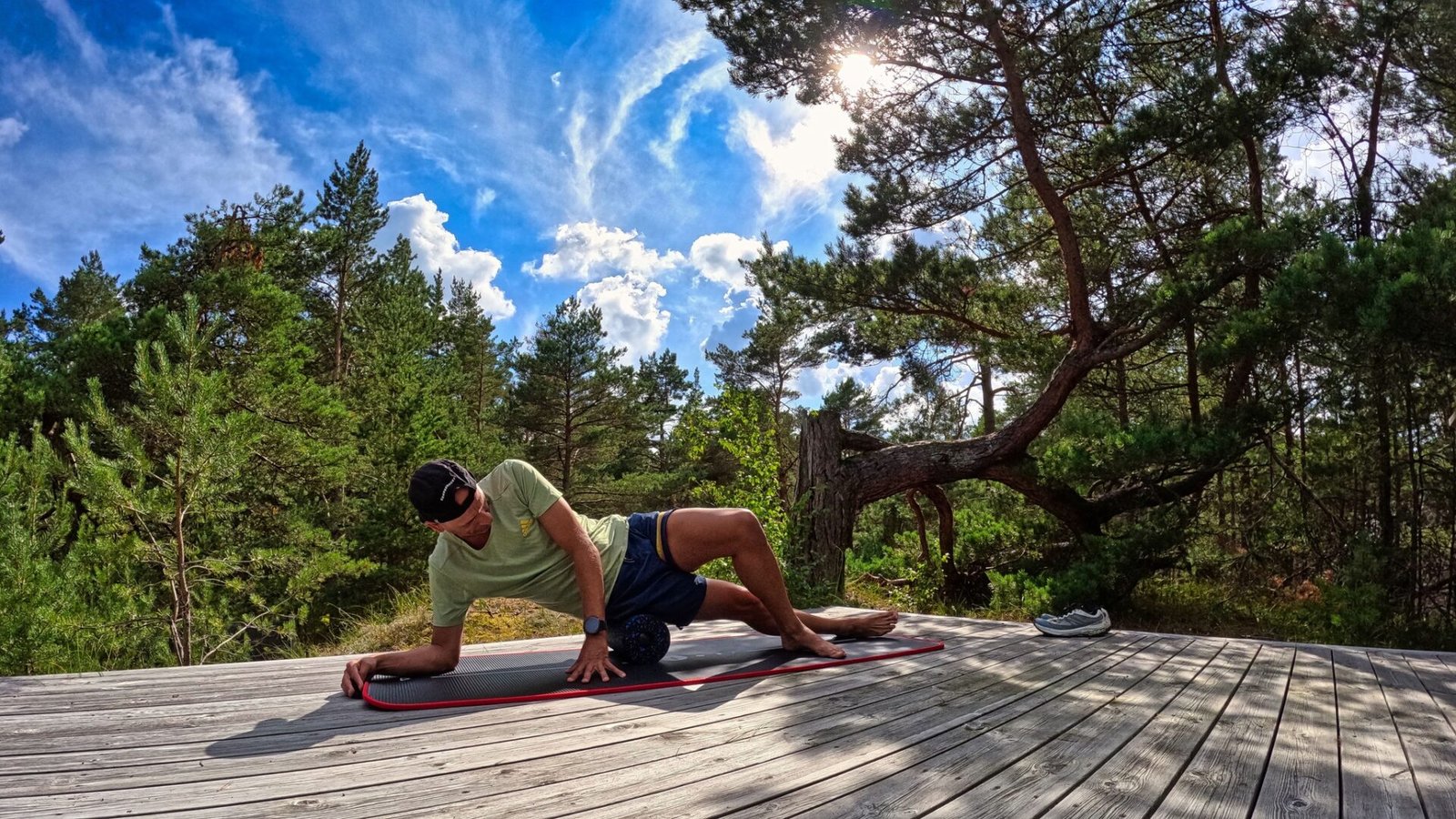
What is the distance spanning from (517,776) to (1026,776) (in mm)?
997

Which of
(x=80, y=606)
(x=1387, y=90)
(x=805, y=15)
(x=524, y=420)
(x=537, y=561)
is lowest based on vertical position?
(x=80, y=606)

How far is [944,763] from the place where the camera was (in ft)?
5.22

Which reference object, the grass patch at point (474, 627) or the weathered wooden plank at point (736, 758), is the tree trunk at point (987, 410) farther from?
the weathered wooden plank at point (736, 758)

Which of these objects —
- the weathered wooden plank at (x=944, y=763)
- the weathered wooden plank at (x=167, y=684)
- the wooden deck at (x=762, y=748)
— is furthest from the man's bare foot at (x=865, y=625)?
the weathered wooden plank at (x=167, y=684)

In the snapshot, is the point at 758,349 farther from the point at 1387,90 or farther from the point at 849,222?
the point at 1387,90

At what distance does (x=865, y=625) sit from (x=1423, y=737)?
1.89 meters

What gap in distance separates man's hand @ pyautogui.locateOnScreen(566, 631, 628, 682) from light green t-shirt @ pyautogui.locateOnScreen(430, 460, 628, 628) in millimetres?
230

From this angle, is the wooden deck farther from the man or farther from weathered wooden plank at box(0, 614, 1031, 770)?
the man

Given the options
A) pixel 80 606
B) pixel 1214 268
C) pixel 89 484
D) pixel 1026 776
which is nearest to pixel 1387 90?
pixel 1214 268

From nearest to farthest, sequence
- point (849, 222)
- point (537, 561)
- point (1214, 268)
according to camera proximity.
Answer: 1. point (537, 561)
2. point (1214, 268)
3. point (849, 222)

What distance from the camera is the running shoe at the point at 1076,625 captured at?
3.73 meters

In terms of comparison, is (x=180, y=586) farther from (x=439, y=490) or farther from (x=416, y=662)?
(x=439, y=490)

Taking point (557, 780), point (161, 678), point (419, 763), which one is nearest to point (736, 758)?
point (557, 780)

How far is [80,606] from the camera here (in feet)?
17.5
